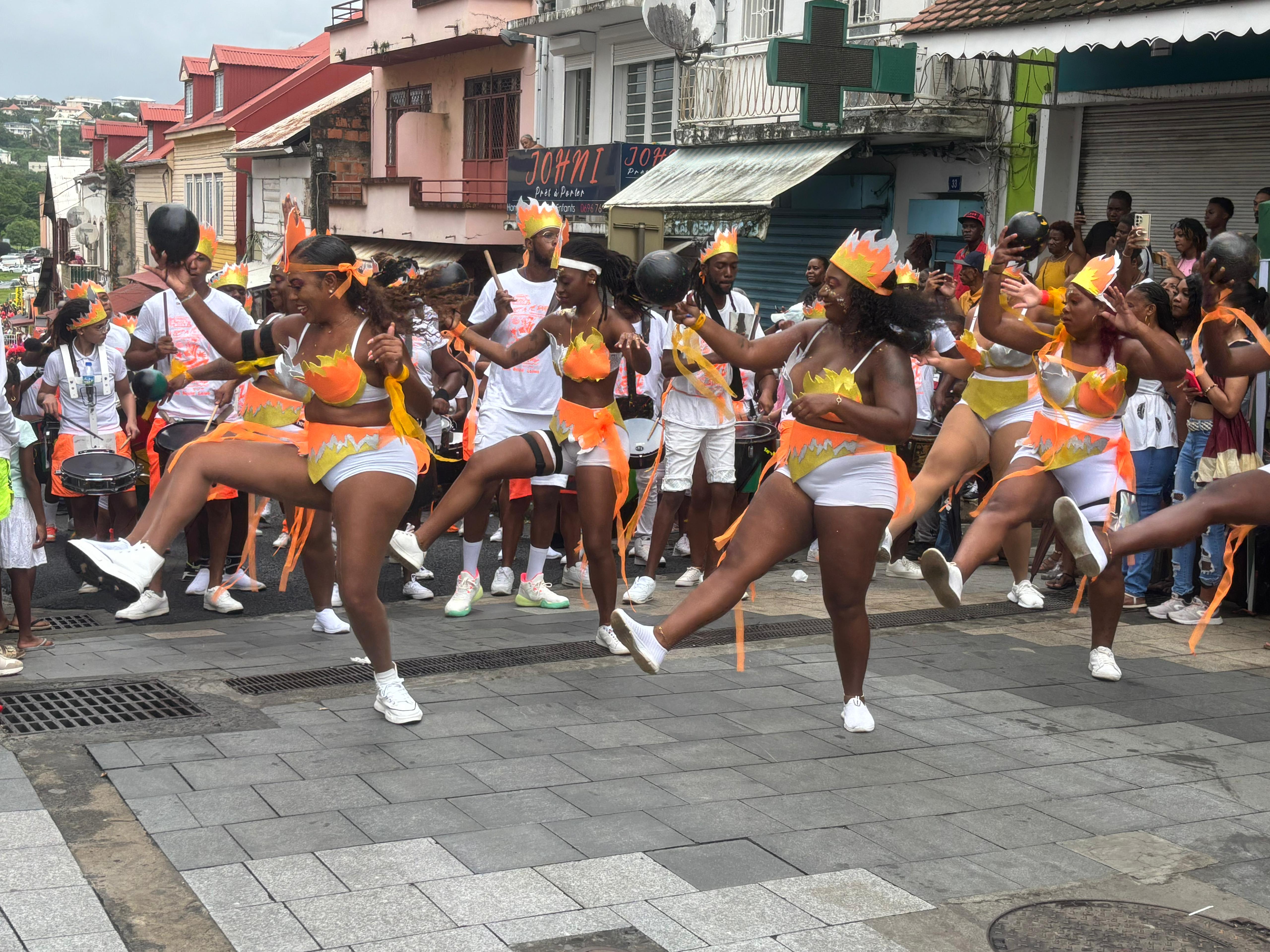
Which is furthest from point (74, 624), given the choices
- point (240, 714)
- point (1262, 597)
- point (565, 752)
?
point (1262, 597)

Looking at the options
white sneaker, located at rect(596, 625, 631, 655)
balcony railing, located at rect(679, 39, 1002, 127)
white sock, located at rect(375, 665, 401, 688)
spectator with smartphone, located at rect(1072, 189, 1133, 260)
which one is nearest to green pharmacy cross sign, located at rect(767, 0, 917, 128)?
balcony railing, located at rect(679, 39, 1002, 127)

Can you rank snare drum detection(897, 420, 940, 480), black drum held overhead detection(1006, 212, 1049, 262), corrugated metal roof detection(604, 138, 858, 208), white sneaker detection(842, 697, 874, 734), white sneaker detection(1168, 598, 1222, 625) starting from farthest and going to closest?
corrugated metal roof detection(604, 138, 858, 208) < snare drum detection(897, 420, 940, 480) < white sneaker detection(1168, 598, 1222, 625) < black drum held overhead detection(1006, 212, 1049, 262) < white sneaker detection(842, 697, 874, 734)

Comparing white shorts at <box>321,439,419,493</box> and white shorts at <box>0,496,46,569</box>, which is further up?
white shorts at <box>321,439,419,493</box>

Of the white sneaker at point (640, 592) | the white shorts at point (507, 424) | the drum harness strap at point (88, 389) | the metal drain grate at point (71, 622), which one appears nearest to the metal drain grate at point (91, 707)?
the metal drain grate at point (71, 622)

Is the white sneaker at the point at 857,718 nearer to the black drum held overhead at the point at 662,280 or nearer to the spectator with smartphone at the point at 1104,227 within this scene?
the black drum held overhead at the point at 662,280

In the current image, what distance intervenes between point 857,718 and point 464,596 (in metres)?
3.11

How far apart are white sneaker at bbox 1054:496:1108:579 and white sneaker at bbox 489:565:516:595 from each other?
3991mm

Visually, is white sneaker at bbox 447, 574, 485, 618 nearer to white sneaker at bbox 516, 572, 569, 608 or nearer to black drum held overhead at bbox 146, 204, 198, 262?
white sneaker at bbox 516, 572, 569, 608

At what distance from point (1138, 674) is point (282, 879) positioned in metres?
4.55

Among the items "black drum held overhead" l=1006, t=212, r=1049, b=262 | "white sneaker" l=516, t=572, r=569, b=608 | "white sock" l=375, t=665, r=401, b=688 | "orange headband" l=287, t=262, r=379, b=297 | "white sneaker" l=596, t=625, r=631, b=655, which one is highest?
"black drum held overhead" l=1006, t=212, r=1049, b=262

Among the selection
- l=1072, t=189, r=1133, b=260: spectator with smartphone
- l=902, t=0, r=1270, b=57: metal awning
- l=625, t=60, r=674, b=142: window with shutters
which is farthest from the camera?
l=625, t=60, r=674, b=142: window with shutters

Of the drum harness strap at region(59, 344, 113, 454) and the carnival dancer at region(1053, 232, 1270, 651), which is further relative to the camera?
the drum harness strap at region(59, 344, 113, 454)

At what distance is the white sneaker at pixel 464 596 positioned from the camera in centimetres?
809

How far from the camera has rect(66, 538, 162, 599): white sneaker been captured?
16.7ft
